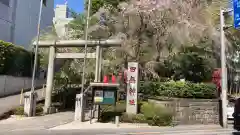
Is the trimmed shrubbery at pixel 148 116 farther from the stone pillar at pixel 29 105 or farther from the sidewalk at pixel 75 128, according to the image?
the stone pillar at pixel 29 105

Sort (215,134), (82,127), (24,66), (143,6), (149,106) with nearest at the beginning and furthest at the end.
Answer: (215,134)
(82,127)
(149,106)
(143,6)
(24,66)

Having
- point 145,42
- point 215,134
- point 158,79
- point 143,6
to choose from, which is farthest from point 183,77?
point 215,134

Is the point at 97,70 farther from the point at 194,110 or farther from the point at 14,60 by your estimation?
the point at 14,60

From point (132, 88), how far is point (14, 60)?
13.0m

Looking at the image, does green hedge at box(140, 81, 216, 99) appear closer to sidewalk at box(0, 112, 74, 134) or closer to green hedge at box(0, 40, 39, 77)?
sidewalk at box(0, 112, 74, 134)

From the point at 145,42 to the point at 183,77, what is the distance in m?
4.66

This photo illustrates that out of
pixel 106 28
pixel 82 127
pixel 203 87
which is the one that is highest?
pixel 106 28

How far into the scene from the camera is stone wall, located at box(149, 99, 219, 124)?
1803 cm

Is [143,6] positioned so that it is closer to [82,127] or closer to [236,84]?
[82,127]

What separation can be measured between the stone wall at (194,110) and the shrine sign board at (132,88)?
1.52 metres

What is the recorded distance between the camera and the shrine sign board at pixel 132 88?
18.1 m

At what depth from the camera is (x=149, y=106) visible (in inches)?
695

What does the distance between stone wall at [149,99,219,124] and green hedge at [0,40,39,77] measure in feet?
43.2

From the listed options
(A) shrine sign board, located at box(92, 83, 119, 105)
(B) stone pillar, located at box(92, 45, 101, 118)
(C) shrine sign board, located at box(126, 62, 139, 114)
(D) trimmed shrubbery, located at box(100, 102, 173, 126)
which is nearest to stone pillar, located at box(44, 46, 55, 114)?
(B) stone pillar, located at box(92, 45, 101, 118)
